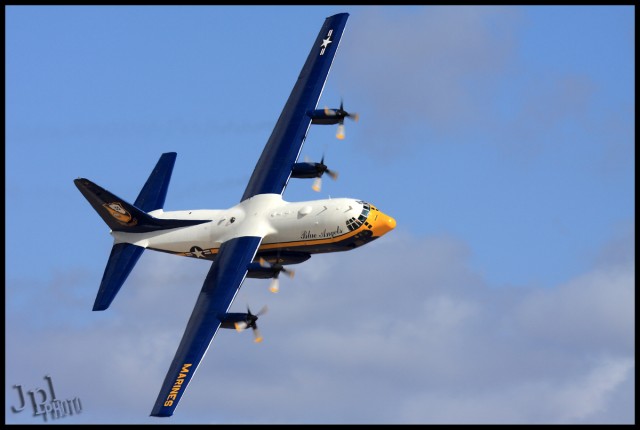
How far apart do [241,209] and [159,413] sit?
1895 centimetres

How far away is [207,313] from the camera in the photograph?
102 meters

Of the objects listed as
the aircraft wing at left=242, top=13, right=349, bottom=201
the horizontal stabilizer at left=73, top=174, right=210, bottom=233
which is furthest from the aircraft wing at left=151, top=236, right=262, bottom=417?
the aircraft wing at left=242, top=13, right=349, bottom=201

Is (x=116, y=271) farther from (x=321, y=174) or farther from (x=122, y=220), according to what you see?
(x=321, y=174)

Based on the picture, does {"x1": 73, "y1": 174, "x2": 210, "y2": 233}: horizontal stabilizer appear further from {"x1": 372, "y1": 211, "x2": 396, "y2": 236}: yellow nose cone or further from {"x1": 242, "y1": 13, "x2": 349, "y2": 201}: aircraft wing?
{"x1": 372, "y1": 211, "x2": 396, "y2": 236}: yellow nose cone

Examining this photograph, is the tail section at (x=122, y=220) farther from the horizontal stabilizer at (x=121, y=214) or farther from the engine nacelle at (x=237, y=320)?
the engine nacelle at (x=237, y=320)

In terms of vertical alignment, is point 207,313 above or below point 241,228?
below

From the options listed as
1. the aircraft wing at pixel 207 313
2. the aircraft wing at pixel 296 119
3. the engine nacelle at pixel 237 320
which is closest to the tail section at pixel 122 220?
the aircraft wing at pixel 207 313

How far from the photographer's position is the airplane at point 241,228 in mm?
102312

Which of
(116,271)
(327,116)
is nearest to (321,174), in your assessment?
(327,116)

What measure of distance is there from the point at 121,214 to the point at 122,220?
0.51 meters

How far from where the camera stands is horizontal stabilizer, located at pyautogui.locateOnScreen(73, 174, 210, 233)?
110625 mm

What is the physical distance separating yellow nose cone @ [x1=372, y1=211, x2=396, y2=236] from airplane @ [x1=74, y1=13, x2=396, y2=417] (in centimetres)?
7

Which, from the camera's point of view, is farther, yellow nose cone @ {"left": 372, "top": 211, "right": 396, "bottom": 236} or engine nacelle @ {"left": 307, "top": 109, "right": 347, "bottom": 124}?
engine nacelle @ {"left": 307, "top": 109, "right": 347, "bottom": 124}

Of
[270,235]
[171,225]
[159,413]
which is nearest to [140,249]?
[171,225]
